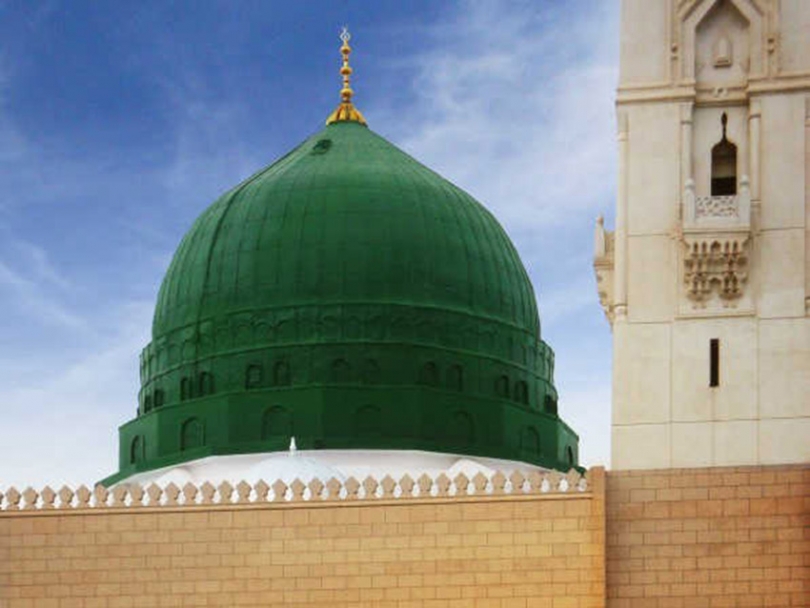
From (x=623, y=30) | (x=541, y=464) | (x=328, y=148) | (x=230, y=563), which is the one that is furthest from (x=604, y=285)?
(x=328, y=148)

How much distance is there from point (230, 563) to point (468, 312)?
33.2 ft

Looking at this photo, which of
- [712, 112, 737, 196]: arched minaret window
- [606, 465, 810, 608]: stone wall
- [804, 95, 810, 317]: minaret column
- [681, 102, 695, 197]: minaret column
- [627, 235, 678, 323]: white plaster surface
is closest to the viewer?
[606, 465, 810, 608]: stone wall

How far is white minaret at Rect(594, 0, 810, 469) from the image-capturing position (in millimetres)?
30375

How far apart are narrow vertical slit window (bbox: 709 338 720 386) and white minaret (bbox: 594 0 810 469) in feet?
0.06

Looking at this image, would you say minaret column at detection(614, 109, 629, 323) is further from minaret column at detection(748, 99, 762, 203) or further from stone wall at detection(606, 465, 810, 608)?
stone wall at detection(606, 465, 810, 608)

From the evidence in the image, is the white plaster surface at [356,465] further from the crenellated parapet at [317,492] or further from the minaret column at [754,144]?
the minaret column at [754,144]

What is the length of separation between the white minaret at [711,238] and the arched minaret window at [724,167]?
0.06 ft

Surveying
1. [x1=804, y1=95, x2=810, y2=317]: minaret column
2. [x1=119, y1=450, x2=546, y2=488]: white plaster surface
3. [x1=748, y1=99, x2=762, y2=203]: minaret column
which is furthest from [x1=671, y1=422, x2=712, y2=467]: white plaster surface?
[x1=119, y1=450, x2=546, y2=488]: white plaster surface

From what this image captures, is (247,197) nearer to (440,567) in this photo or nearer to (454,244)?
(454,244)

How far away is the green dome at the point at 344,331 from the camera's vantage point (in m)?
38.9

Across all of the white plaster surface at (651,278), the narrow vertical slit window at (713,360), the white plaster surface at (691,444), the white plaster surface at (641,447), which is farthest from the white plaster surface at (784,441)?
the white plaster surface at (651,278)

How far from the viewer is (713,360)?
3064cm

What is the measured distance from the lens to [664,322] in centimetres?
3075

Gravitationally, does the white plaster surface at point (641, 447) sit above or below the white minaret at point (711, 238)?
below
